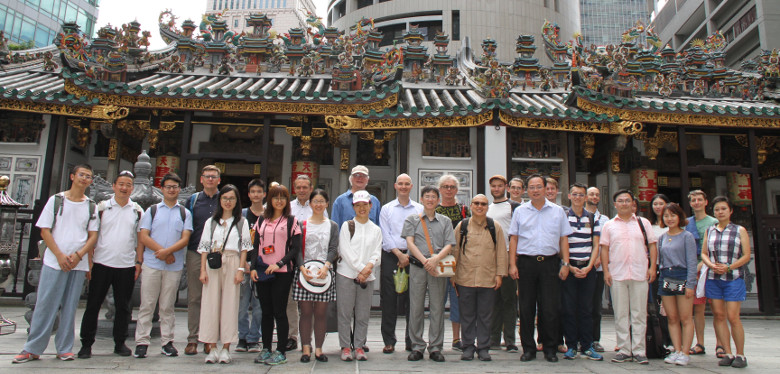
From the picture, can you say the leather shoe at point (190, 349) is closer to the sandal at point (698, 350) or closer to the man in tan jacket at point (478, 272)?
the man in tan jacket at point (478, 272)

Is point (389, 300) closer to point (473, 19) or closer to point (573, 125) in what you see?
point (573, 125)

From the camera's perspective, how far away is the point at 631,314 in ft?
15.3

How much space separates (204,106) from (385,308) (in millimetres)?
6030

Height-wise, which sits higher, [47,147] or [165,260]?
[47,147]

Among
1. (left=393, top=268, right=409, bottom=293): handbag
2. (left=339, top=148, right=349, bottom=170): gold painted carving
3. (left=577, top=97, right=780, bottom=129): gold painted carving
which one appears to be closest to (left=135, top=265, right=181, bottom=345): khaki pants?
(left=393, top=268, right=409, bottom=293): handbag

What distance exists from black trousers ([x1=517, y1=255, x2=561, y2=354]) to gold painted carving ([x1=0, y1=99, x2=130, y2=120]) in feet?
25.7

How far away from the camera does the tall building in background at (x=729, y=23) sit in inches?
986

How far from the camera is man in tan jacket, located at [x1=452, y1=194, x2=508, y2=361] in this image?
459 centimetres

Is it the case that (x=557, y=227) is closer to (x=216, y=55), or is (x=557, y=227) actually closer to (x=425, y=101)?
(x=425, y=101)

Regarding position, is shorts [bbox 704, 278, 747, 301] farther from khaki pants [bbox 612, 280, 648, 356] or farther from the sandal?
the sandal

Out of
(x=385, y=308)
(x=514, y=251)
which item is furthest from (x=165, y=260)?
(x=514, y=251)

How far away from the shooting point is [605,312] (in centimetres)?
851

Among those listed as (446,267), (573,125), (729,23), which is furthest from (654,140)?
(729,23)

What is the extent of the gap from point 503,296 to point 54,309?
13.3 feet
